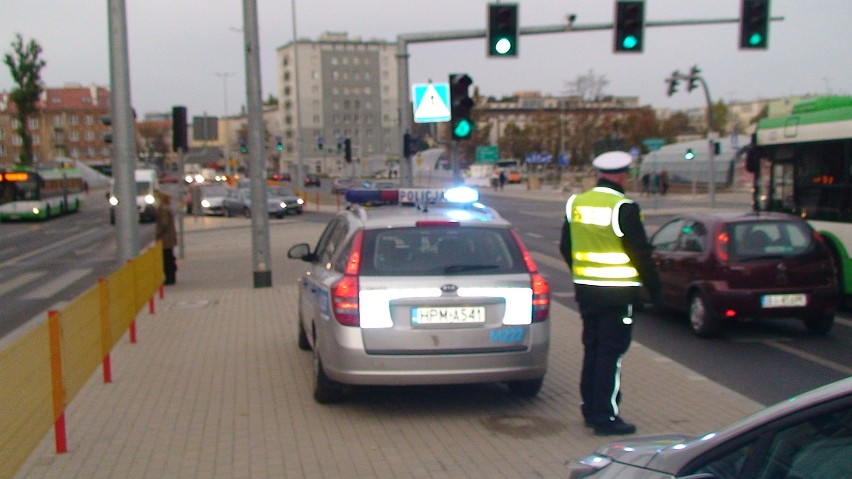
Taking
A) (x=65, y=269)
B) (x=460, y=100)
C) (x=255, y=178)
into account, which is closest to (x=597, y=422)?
(x=460, y=100)

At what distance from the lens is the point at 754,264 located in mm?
10891

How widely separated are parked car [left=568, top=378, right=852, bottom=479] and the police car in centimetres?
403

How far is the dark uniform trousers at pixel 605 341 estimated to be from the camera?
6.74 meters

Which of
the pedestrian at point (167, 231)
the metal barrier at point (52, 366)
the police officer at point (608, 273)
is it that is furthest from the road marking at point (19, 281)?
the police officer at point (608, 273)

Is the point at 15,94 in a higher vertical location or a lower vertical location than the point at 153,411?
higher

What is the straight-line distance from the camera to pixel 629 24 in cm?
1761

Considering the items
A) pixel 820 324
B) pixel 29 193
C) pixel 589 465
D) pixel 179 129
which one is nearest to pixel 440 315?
pixel 589 465

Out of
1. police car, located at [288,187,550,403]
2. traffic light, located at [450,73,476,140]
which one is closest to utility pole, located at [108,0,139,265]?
traffic light, located at [450,73,476,140]

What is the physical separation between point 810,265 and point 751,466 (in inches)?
351

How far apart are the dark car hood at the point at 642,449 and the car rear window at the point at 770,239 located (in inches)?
303

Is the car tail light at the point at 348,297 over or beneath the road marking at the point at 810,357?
over

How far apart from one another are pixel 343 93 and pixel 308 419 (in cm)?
12862

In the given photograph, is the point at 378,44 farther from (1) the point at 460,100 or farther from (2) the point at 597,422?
(2) the point at 597,422

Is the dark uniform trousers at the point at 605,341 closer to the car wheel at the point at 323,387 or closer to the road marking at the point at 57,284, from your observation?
the car wheel at the point at 323,387
